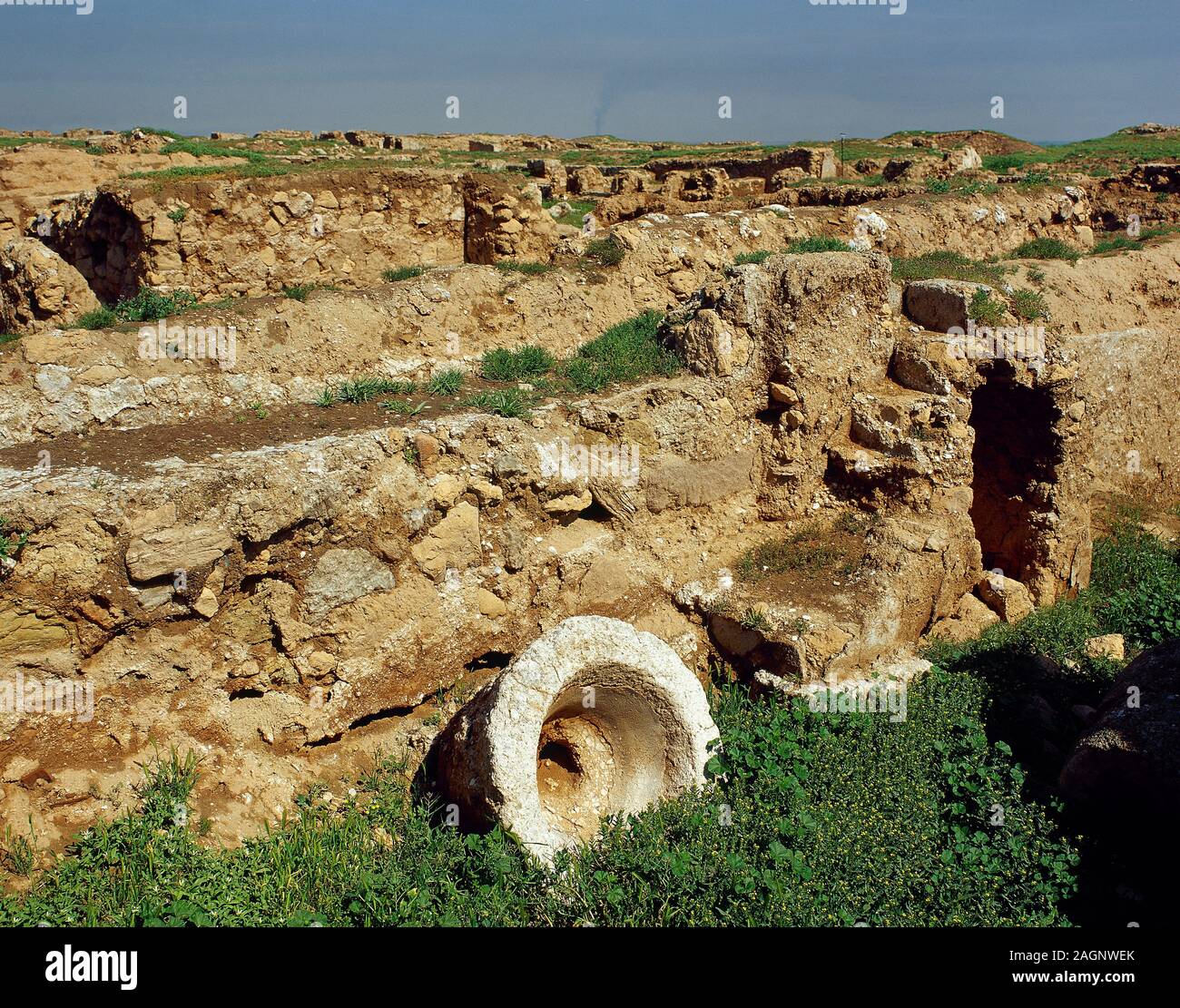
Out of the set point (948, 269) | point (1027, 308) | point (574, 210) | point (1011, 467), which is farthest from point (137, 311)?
point (1011, 467)

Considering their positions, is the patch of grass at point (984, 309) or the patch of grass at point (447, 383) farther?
the patch of grass at point (984, 309)

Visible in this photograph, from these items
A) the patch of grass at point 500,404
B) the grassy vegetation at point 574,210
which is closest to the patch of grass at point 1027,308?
the patch of grass at point 500,404

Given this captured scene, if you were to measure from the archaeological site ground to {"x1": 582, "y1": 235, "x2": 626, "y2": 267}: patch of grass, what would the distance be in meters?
0.04

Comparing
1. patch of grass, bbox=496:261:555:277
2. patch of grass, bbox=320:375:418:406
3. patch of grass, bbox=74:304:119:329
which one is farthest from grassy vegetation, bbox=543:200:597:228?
patch of grass, bbox=74:304:119:329

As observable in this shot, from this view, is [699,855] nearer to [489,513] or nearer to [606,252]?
[489,513]

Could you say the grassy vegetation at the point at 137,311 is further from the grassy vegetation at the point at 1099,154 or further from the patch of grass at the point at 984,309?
the grassy vegetation at the point at 1099,154

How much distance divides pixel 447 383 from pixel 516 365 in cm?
87

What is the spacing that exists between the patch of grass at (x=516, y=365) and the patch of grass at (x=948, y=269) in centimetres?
426

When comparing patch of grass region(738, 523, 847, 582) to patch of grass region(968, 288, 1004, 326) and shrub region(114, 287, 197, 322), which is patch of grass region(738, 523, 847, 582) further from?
shrub region(114, 287, 197, 322)

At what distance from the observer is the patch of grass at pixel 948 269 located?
991 centimetres

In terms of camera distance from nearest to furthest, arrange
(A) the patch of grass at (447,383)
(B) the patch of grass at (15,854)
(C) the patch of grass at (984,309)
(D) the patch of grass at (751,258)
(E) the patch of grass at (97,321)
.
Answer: (B) the patch of grass at (15,854) → (E) the patch of grass at (97,321) → (A) the patch of grass at (447,383) → (C) the patch of grass at (984,309) → (D) the patch of grass at (751,258)
